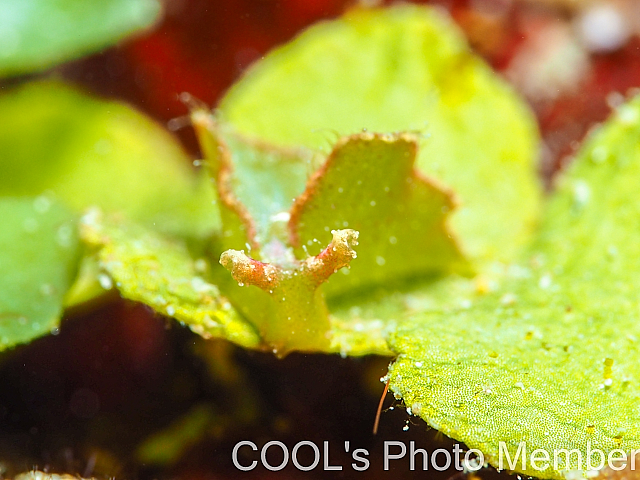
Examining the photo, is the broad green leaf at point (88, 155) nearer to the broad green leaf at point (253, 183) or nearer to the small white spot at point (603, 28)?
the broad green leaf at point (253, 183)

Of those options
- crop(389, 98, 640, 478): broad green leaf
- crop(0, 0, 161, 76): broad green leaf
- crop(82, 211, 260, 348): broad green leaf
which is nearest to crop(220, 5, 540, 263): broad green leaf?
crop(389, 98, 640, 478): broad green leaf

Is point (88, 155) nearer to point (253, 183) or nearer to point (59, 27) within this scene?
point (59, 27)

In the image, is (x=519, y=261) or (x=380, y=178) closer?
(x=380, y=178)

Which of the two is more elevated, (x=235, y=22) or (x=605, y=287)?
(x=235, y=22)

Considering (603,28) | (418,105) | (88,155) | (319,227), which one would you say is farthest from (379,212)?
(603,28)

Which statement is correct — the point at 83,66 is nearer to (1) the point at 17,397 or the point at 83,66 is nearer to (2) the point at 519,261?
(1) the point at 17,397

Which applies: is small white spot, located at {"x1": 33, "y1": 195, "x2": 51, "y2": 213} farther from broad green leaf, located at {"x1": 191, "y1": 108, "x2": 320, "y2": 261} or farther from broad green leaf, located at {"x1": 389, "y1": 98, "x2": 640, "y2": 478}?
broad green leaf, located at {"x1": 389, "y1": 98, "x2": 640, "y2": 478}

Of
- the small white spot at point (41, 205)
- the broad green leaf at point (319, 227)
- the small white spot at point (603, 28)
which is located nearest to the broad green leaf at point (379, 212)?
the broad green leaf at point (319, 227)

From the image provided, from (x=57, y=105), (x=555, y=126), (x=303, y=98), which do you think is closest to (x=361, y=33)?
(x=303, y=98)
